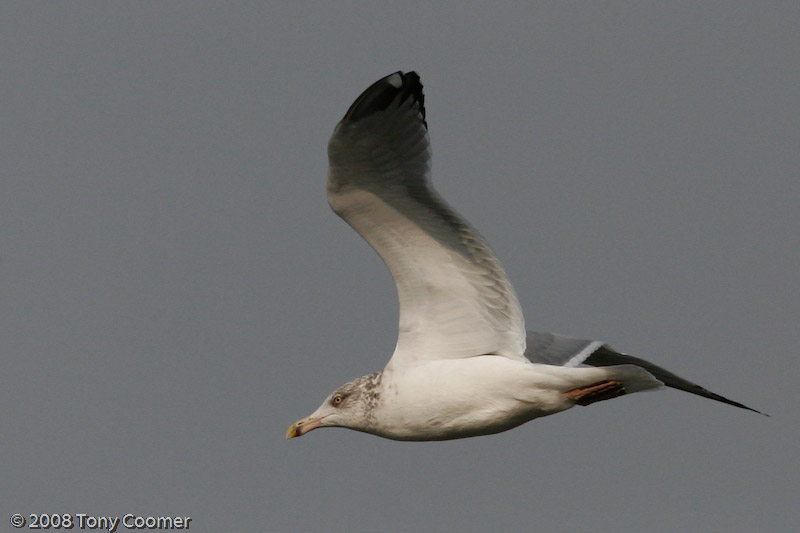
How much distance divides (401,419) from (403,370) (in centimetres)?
39

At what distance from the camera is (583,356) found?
10.4 meters

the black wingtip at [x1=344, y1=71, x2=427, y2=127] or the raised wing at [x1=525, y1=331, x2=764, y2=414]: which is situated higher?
the black wingtip at [x1=344, y1=71, x2=427, y2=127]

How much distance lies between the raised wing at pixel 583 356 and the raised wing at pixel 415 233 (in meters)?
0.67

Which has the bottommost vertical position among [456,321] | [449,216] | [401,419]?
[401,419]

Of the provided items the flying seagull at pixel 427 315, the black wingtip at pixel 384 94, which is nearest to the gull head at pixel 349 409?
the flying seagull at pixel 427 315

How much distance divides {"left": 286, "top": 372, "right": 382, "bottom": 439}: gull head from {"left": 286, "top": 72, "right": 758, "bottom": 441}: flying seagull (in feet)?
0.04

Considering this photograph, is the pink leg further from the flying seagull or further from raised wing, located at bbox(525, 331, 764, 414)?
raised wing, located at bbox(525, 331, 764, 414)

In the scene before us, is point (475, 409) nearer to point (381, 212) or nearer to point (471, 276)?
point (471, 276)

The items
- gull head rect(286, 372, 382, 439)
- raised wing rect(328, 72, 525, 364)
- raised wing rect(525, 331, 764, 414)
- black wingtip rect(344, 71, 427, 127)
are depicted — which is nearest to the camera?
black wingtip rect(344, 71, 427, 127)

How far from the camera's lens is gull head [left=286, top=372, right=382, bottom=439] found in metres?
9.86

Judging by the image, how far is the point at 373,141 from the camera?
29.6ft

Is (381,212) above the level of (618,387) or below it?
above

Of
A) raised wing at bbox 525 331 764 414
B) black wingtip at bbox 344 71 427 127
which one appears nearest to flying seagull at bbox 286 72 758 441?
black wingtip at bbox 344 71 427 127

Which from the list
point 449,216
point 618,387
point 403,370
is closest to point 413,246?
point 449,216
